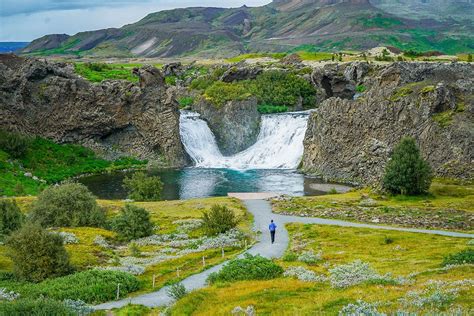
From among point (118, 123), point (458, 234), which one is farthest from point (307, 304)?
point (118, 123)

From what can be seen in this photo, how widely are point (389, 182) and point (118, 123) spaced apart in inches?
2801

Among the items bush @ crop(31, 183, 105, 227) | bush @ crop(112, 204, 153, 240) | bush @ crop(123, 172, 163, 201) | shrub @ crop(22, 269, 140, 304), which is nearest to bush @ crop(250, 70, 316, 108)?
bush @ crop(123, 172, 163, 201)

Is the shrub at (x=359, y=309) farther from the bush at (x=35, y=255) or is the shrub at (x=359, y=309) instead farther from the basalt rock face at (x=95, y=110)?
the basalt rock face at (x=95, y=110)

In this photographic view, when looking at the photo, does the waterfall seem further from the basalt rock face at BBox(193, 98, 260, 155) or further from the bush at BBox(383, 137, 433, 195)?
the bush at BBox(383, 137, 433, 195)

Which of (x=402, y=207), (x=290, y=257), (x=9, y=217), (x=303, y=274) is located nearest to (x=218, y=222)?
(x=290, y=257)

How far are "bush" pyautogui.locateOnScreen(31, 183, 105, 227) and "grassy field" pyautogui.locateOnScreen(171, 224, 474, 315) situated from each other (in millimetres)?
23800

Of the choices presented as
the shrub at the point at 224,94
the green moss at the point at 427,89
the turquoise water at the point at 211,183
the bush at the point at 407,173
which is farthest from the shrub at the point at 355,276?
the shrub at the point at 224,94

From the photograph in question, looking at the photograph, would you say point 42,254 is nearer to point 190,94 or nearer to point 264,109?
point 264,109

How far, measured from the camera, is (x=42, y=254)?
39.8 m

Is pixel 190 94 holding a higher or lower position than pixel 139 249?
higher

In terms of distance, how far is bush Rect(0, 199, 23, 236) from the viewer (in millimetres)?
58062

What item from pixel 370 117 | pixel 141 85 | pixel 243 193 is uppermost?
pixel 141 85

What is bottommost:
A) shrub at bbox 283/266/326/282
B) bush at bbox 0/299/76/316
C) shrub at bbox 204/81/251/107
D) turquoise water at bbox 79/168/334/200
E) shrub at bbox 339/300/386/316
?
turquoise water at bbox 79/168/334/200

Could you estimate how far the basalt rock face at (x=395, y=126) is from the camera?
299ft
